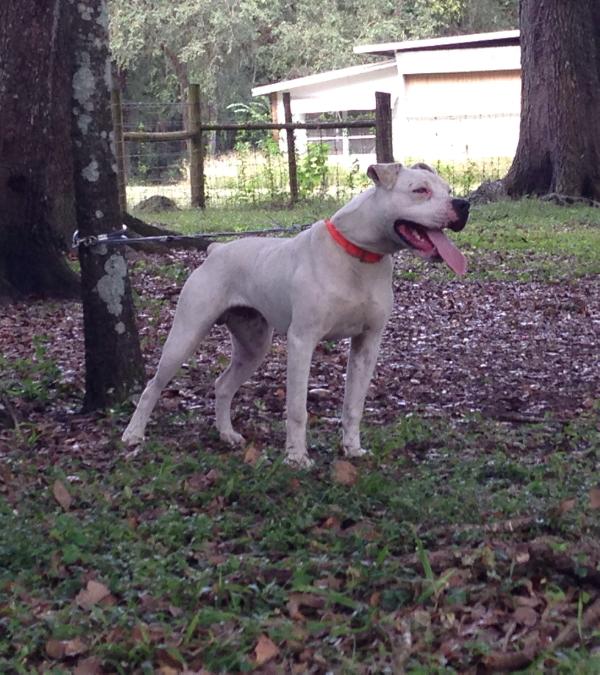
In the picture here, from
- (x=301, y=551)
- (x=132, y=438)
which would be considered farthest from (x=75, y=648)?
(x=132, y=438)

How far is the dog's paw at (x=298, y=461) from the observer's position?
20.7ft

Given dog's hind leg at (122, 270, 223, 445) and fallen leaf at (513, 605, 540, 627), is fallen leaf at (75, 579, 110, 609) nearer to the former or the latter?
fallen leaf at (513, 605, 540, 627)

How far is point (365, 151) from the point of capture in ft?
102

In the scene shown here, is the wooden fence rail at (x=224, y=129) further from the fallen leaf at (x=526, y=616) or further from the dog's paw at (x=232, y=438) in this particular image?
the fallen leaf at (x=526, y=616)

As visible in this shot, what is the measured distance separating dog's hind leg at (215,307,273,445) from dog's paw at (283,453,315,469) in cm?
73

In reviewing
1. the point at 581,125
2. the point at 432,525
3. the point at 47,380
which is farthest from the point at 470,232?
the point at 432,525

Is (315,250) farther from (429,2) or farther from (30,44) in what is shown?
(429,2)

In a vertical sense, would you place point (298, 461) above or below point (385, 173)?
below

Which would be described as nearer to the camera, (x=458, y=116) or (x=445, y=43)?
(x=458, y=116)

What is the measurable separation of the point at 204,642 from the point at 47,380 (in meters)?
4.45

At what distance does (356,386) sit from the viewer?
21.4 feet

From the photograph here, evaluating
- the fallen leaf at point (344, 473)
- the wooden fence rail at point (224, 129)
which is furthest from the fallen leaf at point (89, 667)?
the wooden fence rail at point (224, 129)

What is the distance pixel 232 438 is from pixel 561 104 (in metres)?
14.1

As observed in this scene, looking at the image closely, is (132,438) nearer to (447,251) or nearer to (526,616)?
(447,251)
